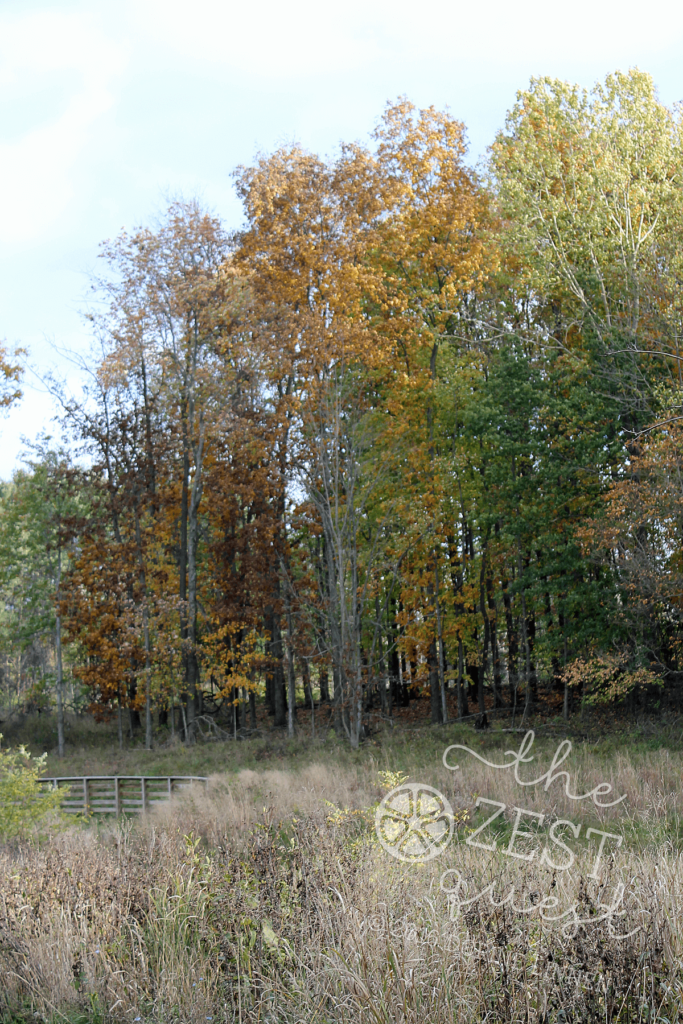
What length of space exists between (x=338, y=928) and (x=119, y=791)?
44.2 feet

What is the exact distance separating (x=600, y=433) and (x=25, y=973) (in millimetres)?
16285

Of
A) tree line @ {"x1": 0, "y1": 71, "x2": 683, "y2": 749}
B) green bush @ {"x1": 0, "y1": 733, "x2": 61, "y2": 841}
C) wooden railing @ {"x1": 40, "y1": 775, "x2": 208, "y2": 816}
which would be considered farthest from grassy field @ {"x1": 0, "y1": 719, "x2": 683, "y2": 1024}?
tree line @ {"x1": 0, "y1": 71, "x2": 683, "y2": 749}

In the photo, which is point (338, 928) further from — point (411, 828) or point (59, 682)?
point (59, 682)

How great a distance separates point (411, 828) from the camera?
22.7 ft

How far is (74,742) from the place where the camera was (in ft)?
92.3

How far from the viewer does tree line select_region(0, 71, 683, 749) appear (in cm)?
1859

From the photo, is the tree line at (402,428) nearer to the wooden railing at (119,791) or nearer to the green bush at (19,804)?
the wooden railing at (119,791)

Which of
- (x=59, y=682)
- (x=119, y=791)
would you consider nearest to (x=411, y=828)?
(x=119, y=791)

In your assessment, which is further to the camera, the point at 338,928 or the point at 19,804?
the point at 19,804

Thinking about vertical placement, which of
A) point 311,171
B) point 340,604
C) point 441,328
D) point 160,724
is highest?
point 311,171

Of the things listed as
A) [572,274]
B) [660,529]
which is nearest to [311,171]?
[572,274]

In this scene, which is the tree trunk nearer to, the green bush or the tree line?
the tree line

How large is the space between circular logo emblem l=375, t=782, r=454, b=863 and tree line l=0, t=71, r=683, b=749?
911cm

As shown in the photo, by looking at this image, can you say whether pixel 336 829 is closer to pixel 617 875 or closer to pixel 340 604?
pixel 617 875
